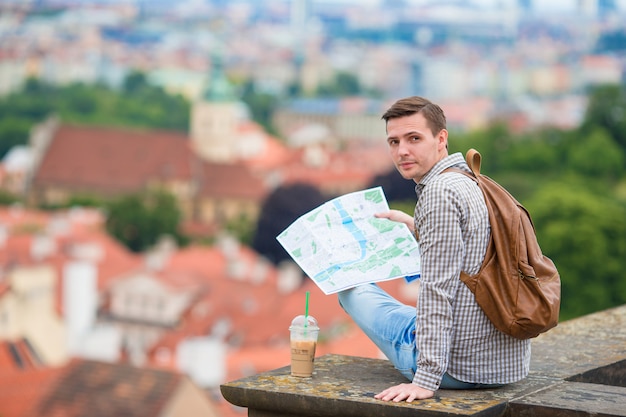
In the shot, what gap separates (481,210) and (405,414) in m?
0.36

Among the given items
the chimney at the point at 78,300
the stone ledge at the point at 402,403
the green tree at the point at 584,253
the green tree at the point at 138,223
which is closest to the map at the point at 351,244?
the stone ledge at the point at 402,403

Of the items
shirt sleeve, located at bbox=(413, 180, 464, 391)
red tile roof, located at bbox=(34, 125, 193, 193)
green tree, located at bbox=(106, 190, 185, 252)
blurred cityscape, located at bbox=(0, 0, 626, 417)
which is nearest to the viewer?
shirt sleeve, located at bbox=(413, 180, 464, 391)

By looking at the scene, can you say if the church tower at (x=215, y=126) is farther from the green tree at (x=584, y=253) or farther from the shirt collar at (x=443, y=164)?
the shirt collar at (x=443, y=164)

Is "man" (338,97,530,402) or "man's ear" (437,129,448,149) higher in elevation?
"man's ear" (437,129,448,149)

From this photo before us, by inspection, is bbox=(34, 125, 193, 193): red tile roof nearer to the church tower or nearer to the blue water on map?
the church tower

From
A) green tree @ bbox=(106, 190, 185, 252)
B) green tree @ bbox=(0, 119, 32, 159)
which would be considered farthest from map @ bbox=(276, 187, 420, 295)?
green tree @ bbox=(0, 119, 32, 159)

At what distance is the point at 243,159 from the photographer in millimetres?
71062

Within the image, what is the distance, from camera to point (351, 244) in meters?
2.42

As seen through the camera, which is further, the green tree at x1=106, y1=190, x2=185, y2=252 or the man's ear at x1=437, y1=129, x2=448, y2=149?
the green tree at x1=106, y1=190, x2=185, y2=252

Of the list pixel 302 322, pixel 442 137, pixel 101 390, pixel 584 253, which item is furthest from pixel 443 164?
pixel 584 253

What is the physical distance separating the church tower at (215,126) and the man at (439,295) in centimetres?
6904

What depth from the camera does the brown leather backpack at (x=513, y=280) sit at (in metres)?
2.10

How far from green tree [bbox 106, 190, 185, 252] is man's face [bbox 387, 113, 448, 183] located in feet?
159

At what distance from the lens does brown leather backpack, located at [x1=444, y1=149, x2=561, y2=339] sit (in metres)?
2.10
